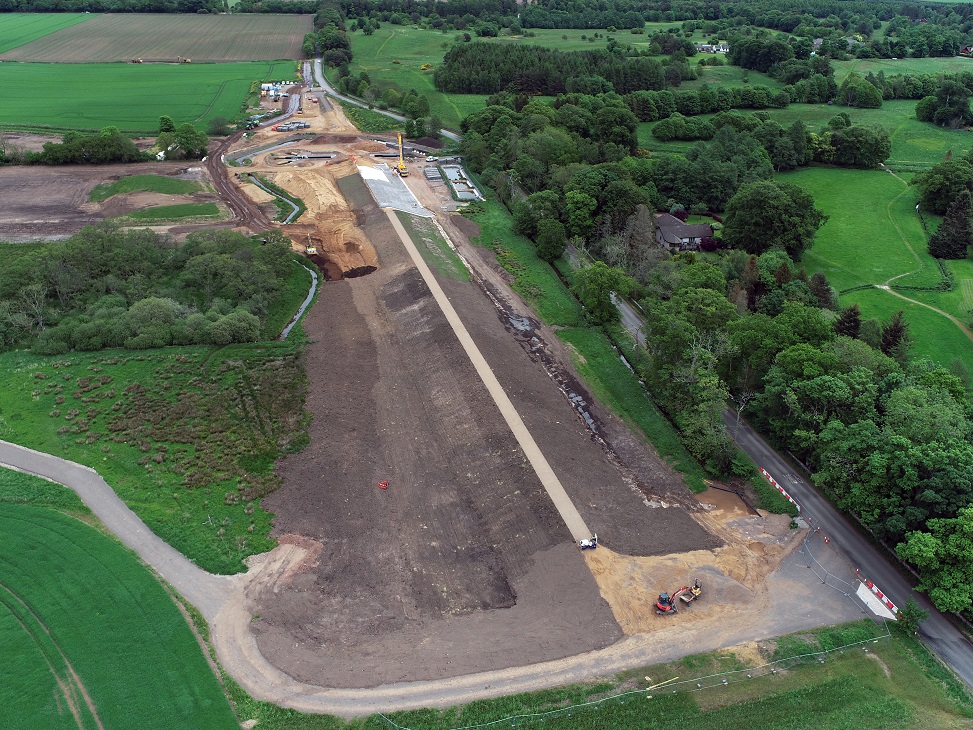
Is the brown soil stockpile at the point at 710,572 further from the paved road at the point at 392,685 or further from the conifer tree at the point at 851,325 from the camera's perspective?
the conifer tree at the point at 851,325

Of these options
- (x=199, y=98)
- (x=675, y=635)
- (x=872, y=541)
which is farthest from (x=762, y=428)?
(x=199, y=98)

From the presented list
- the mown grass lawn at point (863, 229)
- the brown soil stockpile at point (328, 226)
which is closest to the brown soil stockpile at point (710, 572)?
the mown grass lawn at point (863, 229)

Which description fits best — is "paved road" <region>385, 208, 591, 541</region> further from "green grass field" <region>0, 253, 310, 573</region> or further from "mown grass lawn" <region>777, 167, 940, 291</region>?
"mown grass lawn" <region>777, 167, 940, 291</region>

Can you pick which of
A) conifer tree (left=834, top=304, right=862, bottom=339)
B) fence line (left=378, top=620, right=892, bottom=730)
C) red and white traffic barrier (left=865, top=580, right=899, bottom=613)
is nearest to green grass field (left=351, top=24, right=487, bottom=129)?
conifer tree (left=834, top=304, right=862, bottom=339)

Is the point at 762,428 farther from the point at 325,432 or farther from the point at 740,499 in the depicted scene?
the point at 325,432

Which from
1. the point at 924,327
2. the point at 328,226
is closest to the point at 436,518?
the point at 924,327

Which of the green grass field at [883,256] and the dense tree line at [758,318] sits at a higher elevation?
the dense tree line at [758,318]

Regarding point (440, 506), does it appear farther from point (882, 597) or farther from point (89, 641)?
point (882, 597)
